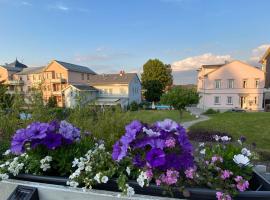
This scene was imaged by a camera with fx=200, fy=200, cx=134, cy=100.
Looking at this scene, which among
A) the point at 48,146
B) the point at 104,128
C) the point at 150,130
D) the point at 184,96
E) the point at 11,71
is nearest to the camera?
the point at 150,130

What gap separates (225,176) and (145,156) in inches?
21.0

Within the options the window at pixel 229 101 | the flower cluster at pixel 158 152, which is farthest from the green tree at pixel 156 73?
the flower cluster at pixel 158 152

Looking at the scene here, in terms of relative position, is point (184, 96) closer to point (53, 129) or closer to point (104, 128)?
point (104, 128)

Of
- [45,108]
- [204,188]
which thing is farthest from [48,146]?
[45,108]

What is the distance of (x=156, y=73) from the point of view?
35969 mm

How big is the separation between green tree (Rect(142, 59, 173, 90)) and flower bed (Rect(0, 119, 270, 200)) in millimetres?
34299

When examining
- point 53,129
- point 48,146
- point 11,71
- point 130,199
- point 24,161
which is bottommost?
point 130,199

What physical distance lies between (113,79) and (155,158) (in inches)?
1220

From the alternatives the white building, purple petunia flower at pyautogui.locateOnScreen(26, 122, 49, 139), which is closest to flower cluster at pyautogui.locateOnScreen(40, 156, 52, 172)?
purple petunia flower at pyautogui.locateOnScreen(26, 122, 49, 139)

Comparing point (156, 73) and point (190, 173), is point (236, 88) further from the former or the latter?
point (190, 173)

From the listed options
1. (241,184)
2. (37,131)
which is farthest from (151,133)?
(37,131)

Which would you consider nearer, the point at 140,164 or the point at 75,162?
the point at 140,164

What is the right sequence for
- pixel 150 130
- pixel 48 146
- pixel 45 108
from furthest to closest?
pixel 45 108 < pixel 48 146 < pixel 150 130

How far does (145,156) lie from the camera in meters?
1.30
